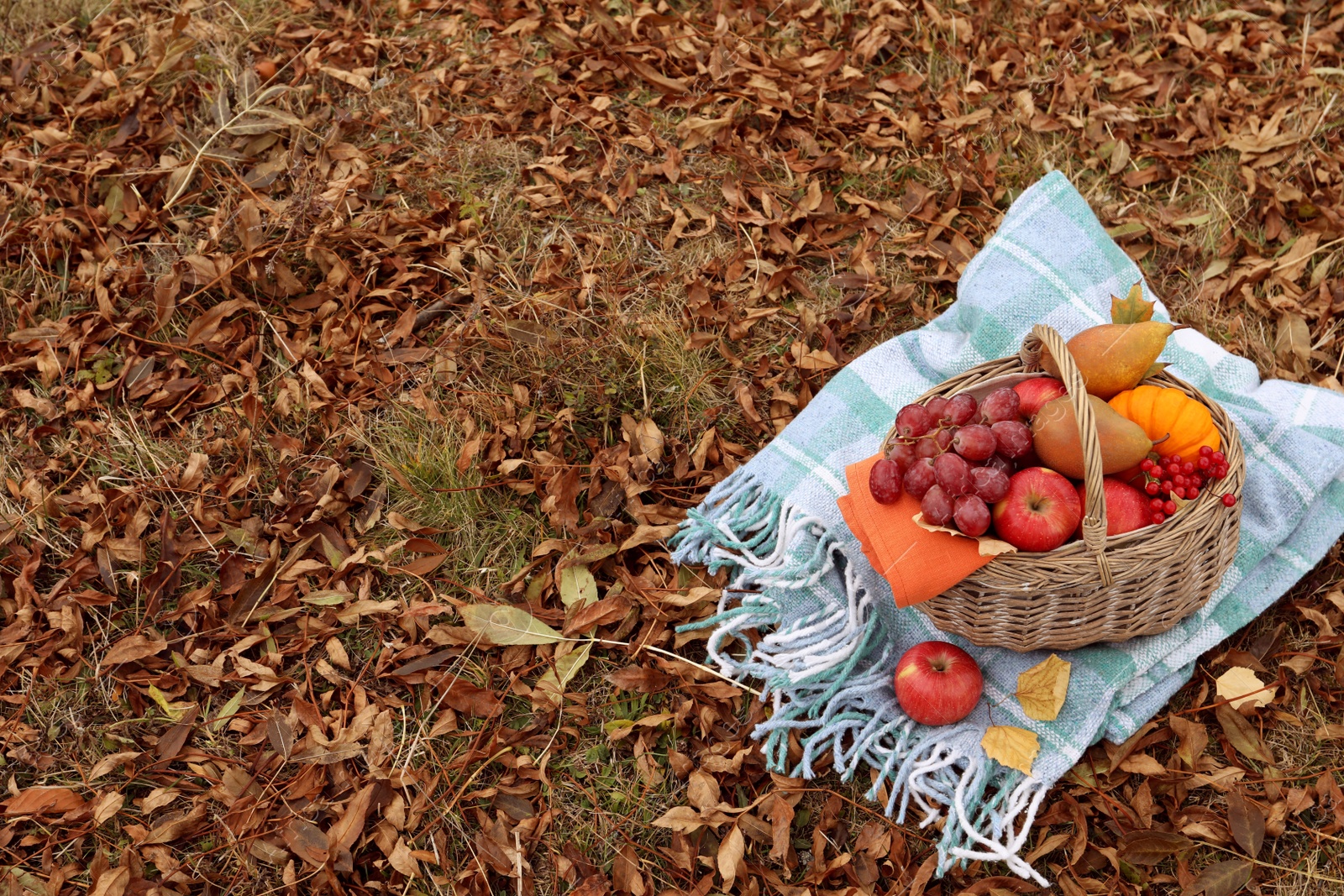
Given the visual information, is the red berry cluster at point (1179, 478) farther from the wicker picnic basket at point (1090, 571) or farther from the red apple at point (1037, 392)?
the red apple at point (1037, 392)

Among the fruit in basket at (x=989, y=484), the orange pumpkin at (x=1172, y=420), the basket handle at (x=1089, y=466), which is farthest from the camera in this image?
the orange pumpkin at (x=1172, y=420)

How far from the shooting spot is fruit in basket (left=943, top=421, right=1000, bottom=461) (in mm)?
2035

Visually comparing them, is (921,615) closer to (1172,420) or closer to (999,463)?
(999,463)

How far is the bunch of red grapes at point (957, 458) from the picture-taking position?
6.61 feet

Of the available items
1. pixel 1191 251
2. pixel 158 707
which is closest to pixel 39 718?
pixel 158 707

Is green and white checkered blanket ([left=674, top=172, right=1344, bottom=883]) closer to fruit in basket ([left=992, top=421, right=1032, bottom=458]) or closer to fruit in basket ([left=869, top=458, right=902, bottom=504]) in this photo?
fruit in basket ([left=869, top=458, right=902, bottom=504])

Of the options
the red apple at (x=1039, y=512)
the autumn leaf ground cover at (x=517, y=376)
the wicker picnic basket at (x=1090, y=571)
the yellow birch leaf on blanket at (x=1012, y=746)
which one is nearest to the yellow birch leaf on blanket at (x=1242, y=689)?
the autumn leaf ground cover at (x=517, y=376)

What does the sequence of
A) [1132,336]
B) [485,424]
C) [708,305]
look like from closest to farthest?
[1132,336] → [485,424] → [708,305]

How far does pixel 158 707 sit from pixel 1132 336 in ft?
8.92

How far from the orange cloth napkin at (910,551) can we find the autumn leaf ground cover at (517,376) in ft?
1.93

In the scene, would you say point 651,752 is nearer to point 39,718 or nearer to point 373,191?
point 39,718

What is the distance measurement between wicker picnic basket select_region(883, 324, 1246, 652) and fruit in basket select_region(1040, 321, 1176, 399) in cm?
9

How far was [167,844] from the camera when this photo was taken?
2.35 meters

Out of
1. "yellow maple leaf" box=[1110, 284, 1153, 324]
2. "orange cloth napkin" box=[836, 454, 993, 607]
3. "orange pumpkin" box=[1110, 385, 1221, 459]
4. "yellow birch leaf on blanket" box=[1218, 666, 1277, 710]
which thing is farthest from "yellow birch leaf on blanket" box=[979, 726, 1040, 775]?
"yellow maple leaf" box=[1110, 284, 1153, 324]
